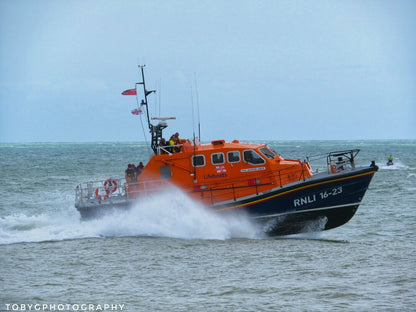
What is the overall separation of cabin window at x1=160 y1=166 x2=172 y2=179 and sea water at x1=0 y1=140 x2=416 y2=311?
0.48 meters

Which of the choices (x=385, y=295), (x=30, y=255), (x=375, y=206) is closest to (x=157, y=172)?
(x=30, y=255)

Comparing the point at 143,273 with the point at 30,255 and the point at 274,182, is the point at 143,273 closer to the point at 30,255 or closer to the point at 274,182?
the point at 30,255

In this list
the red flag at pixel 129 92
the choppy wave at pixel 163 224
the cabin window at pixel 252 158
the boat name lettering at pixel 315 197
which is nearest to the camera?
the boat name lettering at pixel 315 197

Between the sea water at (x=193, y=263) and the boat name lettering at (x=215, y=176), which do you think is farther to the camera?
the boat name lettering at (x=215, y=176)

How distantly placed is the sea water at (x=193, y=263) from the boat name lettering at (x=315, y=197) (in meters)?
1.01

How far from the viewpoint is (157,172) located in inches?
693

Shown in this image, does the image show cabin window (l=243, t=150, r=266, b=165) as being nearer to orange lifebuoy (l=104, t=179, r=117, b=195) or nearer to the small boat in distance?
the small boat in distance

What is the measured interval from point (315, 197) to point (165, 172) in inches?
167

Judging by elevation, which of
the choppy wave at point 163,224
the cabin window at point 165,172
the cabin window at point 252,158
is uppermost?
the cabin window at point 252,158

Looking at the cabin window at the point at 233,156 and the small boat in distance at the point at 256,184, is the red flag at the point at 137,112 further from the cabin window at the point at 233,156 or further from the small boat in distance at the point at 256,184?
the cabin window at the point at 233,156

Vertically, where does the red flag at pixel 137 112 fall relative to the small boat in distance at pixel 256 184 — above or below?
above

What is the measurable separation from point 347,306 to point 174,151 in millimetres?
8549

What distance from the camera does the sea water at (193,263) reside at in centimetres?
1083

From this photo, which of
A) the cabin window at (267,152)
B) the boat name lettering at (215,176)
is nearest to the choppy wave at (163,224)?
the boat name lettering at (215,176)
